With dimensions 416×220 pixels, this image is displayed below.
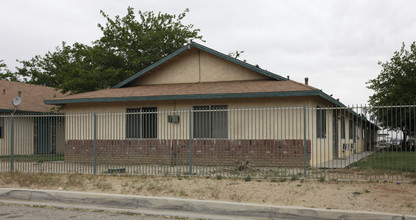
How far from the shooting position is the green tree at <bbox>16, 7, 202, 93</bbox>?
965 inches

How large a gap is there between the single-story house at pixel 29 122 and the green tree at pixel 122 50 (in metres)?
1.87

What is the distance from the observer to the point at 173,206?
8680mm

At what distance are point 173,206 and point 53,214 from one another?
2303mm

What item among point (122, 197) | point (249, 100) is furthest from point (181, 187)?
point (249, 100)

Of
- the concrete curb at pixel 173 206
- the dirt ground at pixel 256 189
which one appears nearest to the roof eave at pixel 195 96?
the dirt ground at pixel 256 189

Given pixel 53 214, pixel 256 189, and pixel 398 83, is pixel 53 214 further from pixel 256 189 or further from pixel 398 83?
pixel 398 83

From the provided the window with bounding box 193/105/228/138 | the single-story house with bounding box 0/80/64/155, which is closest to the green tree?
the single-story house with bounding box 0/80/64/155

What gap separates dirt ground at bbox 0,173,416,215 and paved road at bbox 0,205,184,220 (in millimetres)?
1439

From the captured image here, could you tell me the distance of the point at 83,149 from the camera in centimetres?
1662

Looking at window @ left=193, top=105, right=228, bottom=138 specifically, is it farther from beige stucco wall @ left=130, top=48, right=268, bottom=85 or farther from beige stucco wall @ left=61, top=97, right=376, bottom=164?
beige stucco wall @ left=130, top=48, right=268, bottom=85

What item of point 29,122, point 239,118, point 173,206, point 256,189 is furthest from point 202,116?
point 29,122

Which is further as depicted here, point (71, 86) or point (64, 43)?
point (64, 43)

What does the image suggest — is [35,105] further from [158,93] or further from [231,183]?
[231,183]

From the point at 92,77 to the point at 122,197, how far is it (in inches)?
637
